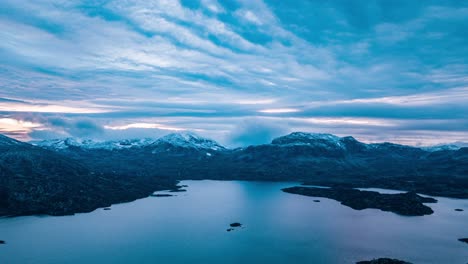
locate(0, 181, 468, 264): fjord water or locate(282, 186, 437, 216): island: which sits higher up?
locate(282, 186, 437, 216): island

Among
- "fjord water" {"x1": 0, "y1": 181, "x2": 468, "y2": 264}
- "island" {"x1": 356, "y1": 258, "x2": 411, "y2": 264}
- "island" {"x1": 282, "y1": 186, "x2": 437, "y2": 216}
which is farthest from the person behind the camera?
"island" {"x1": 282, "y1": 186, "x2": 437, "y2": 216}

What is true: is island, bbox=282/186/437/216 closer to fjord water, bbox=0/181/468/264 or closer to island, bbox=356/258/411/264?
fjord water, bbox=0/181/468/264

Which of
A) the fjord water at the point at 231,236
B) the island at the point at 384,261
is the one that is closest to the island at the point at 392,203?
the fjord water at the point at 231,236

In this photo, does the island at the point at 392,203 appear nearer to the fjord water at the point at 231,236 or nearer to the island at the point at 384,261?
the fjord water at the point at 231,236

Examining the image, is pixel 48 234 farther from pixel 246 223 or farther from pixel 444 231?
pixel 444 231

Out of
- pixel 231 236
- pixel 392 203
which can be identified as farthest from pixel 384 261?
pixel 392 203

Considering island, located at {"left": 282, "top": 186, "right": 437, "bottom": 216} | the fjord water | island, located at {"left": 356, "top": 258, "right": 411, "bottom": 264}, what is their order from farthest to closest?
island, located at {"left": 282, "top": 186, "right": 437, "bottom": 216} → the fjord water → island, located at {"left": 356, "top": 258, "right": 411, "bottom": 264}

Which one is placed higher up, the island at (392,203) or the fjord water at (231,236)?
the island at (392,203)

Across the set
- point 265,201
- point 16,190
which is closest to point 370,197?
point 265,201

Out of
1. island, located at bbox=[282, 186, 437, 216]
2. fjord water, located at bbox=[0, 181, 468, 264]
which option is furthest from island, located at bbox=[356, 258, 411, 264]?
island, located at bbox=[282, 186, 437, 216]
